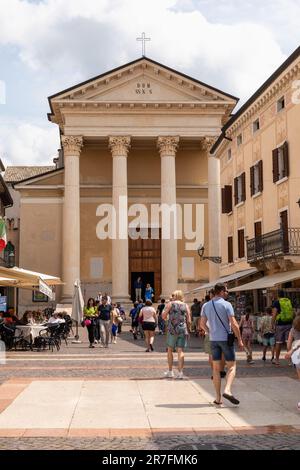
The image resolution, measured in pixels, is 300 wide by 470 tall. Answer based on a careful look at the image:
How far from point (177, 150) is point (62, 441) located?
43.3 meters

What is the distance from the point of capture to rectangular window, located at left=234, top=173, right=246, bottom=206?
32075 millimetres

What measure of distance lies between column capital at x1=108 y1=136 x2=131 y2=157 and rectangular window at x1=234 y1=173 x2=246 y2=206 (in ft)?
46.1

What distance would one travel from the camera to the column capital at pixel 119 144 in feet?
150

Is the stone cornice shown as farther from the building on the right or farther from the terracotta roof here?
the terracotta roof

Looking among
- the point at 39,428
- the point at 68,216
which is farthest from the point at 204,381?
the point at 68,216

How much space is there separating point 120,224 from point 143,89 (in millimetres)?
9197

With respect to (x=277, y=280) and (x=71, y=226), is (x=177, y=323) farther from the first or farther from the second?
(x=71, y=226)

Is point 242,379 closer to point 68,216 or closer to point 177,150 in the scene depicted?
point 68,216

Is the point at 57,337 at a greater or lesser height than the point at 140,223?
lesser

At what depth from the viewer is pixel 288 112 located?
25672 mm

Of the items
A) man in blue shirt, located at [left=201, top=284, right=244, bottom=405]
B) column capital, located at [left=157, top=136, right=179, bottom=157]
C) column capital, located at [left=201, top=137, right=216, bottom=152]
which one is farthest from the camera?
column capital, located at [left=201, top=137, right=216, bottom=152]

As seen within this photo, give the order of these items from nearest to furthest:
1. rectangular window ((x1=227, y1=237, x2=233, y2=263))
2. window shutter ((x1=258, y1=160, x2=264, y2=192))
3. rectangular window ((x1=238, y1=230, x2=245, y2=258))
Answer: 1. window shutter ((x1=258, y1=160, x2=264, y2=192))
2. rectangular window ((x1=238, y1=230, x2=245, y2=258))
3. rectangular window ((x1=227, y1=237, x2=233, y2=263))

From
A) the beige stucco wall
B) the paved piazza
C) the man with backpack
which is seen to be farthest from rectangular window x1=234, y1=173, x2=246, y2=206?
the paved piazza

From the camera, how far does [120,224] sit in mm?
45844
